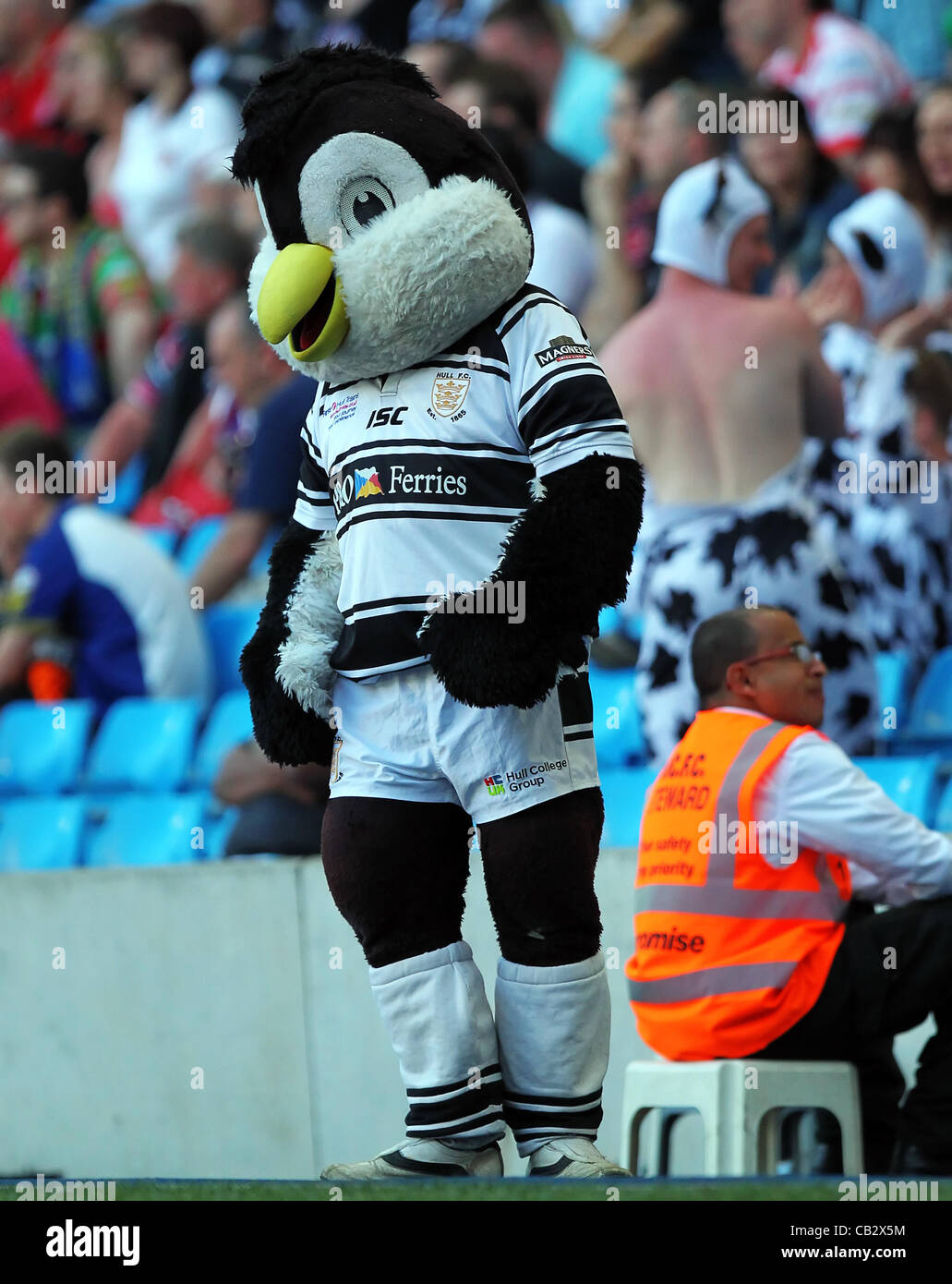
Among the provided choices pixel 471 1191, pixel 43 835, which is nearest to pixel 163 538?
pixel 43 835

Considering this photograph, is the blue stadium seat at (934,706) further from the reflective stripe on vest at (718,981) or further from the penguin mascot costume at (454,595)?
the penguin mascot costume at (454,595)

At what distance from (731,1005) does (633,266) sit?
3.53m

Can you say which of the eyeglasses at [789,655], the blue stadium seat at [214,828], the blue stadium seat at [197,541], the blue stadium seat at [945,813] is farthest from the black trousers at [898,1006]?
the blue stadium seat at [197,541]

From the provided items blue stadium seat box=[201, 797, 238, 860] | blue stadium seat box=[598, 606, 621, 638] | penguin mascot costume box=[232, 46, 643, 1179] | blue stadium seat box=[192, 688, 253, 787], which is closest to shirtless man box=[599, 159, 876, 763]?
blue stadium seat box=[598, 606, 621, 638]

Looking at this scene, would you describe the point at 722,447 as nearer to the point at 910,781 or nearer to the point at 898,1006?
the point at 910,781

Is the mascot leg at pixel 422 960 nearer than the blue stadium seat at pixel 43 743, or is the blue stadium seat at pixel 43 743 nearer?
the mascot leg at pixel 422 960

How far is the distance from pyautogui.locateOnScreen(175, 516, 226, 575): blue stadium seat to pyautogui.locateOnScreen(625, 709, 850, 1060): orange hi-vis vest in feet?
11.5

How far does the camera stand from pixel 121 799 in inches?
235

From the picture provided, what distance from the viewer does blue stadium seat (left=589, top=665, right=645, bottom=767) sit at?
523 cm

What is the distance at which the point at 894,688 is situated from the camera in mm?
5012

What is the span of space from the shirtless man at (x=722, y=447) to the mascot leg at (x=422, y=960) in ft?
6.08

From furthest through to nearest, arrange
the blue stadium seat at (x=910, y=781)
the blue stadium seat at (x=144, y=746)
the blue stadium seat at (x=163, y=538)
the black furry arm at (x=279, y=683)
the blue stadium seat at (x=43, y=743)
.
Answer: the blue stadium seat at (x=163, y=538) < the blue stadium seat at (x=43, y=743) < the blue stadium seat at (x=144, y=746) < the blue stadium seat at (x=910, y=781) < the black furry arm at (x=279, y=683)

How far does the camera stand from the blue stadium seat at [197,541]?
22.2ft

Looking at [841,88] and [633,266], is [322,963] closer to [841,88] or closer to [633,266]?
[633,266]
